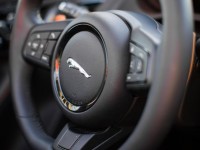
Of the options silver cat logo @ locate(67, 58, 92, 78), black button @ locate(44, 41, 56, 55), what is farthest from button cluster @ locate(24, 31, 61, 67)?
silver cat logo @ locate(67, 58, 92, 78)

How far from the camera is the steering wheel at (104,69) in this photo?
66 cm

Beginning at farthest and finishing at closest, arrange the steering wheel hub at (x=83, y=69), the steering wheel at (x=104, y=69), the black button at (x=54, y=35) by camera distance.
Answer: the black button at (x=54, y=35), the steering wheel hub at (x=83, y=69), the steering wheel at (x=104, y=69)

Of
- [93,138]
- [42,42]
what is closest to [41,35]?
[42,42]

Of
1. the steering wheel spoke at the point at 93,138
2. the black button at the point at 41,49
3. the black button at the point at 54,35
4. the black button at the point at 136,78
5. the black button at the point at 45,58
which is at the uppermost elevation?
the black button at the point at 54,35

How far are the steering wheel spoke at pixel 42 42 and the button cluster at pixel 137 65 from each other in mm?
251

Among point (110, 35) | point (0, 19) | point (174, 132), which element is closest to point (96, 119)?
point (110, 35)

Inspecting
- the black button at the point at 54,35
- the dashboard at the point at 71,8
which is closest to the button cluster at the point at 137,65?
the black button at the point at 54,35

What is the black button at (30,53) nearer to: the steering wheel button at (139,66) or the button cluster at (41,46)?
the button cluster at (41,46)

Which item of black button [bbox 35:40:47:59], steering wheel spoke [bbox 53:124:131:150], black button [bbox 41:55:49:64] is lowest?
steering wheel spoke [bbox 53:124:131:150]

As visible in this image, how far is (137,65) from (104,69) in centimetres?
8

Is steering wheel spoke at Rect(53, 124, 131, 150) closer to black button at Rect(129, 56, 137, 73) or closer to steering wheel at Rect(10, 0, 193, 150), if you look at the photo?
steering wheel at Rect(10, 0, 193, 150)

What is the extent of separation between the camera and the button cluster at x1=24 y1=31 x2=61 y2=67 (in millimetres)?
970

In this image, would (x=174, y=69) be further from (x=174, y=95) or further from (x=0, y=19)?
(x=0, y=19)

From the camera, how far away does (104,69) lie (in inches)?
31.2
